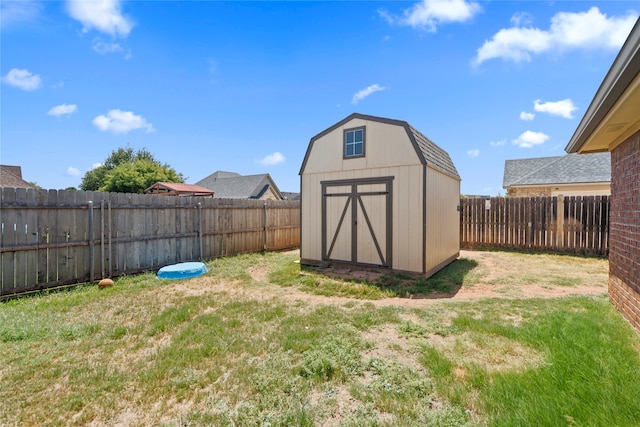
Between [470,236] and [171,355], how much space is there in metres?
11.4

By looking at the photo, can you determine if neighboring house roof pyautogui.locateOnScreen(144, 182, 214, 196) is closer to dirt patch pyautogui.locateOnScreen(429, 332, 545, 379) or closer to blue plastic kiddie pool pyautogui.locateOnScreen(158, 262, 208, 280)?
blue plastic kiddie pool pyautogui.locateOnScreen(158, 262, 208, 280)

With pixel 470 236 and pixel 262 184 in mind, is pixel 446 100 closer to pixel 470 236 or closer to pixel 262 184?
→ pixel 470 236

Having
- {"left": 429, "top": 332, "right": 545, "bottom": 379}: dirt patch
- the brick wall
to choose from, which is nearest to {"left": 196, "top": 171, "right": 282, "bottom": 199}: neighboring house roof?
{"left": 429, "top": 332, "right": 545, "bottom": 379}: dirt patch

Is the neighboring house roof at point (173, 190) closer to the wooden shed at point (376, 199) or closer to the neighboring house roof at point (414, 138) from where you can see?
the wooden shed at point (376, 199)

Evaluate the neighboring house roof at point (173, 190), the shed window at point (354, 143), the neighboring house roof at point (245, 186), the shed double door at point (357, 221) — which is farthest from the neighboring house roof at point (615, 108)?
the neighboring house roof at point (245, 186)

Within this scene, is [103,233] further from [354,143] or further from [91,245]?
[354,143]

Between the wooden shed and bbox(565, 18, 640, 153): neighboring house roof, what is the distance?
9.18ft

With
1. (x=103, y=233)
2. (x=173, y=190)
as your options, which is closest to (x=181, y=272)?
(x=103, y=233)

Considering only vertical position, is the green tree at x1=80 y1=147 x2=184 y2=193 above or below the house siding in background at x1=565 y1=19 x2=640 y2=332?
above

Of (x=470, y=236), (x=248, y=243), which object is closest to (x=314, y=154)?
(x=248, y=243)

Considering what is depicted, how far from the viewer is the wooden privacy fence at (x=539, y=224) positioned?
9023 millimetres

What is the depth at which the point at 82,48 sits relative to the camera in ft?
26.1

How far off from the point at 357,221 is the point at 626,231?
4.68m

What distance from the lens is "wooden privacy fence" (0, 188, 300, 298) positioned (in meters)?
5.10
